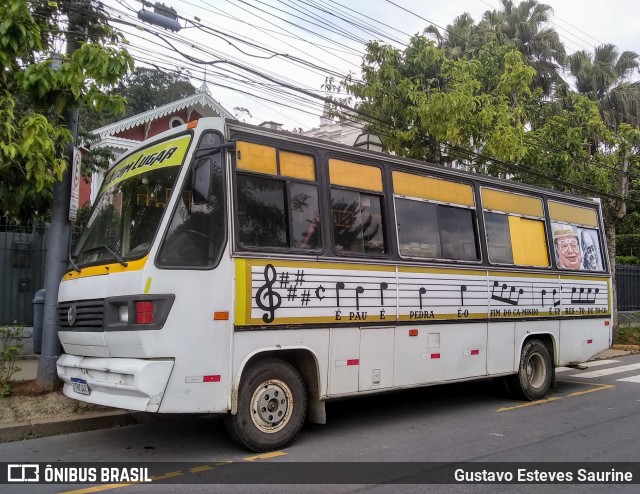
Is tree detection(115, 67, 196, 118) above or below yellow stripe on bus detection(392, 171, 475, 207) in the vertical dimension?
above

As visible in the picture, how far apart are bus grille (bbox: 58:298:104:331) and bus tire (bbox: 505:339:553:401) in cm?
622

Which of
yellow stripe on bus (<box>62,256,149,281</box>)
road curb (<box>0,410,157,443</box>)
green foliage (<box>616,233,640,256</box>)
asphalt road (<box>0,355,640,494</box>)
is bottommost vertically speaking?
asphalt road (<box>0,355,640,494</box>)

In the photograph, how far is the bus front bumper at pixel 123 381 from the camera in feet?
16.9

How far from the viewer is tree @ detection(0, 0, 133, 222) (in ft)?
21.1

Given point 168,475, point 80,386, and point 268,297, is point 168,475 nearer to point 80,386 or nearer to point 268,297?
point 80,386

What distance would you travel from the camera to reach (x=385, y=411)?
26.5 feet

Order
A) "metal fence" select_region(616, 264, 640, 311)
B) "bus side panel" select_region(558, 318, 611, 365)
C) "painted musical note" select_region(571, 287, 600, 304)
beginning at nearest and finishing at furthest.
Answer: "bus side panel" select_region(558, 318, 611, 365) < "painted musical note" select_region(571, 287, 600, 304) < "metal fence" select_region(616, 264, 640, 311)

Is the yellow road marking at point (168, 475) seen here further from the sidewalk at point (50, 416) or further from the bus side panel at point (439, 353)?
the bus side panel at point (439, 353)

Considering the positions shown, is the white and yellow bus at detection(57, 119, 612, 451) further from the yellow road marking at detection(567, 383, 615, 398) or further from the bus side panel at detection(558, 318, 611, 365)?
the yellow road marking at detection(567, 383, 615, 398)

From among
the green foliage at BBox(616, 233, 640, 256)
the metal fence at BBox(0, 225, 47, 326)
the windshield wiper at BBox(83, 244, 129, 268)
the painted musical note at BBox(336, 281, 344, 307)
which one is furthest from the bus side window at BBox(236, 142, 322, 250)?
the green foliage at BBox(616, 233, 640, 256)

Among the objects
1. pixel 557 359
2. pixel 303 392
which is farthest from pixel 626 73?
pixel 303 392

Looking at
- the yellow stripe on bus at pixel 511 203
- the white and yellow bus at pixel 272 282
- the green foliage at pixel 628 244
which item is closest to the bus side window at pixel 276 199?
the white and yellow bus at pixel 272 282

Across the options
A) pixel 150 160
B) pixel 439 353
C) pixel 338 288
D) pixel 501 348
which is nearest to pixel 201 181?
pixel 150 160

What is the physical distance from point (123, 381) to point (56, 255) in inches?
122
